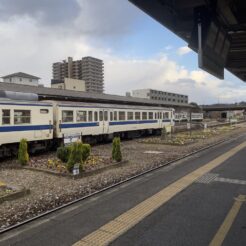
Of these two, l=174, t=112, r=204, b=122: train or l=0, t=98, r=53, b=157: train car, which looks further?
l=174, t=112, r=204, b=122: train

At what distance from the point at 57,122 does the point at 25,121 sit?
2.87m

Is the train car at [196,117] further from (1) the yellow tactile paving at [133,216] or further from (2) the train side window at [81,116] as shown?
(1) the yellow tactile paving at [133,216]

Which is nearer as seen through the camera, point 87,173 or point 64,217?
point 64,217

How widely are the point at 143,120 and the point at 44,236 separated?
88.9 ft

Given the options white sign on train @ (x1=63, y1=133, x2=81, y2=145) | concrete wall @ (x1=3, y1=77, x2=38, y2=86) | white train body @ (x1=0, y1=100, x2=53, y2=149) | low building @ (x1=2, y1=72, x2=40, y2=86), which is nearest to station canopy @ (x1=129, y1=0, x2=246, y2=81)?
white sign on train @ (x1=63, y1=133, x2=81, y2=145)

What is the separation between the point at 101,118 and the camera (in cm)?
2611

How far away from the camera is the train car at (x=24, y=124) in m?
17.1

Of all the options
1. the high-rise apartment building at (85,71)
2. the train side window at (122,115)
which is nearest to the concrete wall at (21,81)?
the high-rise apartment building at (85,71)

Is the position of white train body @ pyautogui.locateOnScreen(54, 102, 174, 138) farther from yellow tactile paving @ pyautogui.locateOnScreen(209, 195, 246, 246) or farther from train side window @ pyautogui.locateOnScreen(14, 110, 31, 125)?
yellow tactile paving @ pyautogui.locateOnScreen(209, 195, 246, 246)

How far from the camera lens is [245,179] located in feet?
43.2

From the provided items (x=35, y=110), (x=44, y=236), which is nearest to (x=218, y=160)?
(x=35, y=110)

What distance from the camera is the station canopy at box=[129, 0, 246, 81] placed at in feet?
39.9

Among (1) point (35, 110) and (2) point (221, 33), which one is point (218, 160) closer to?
(2) point (221, 33)

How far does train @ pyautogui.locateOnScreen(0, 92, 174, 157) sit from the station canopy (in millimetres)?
6933
